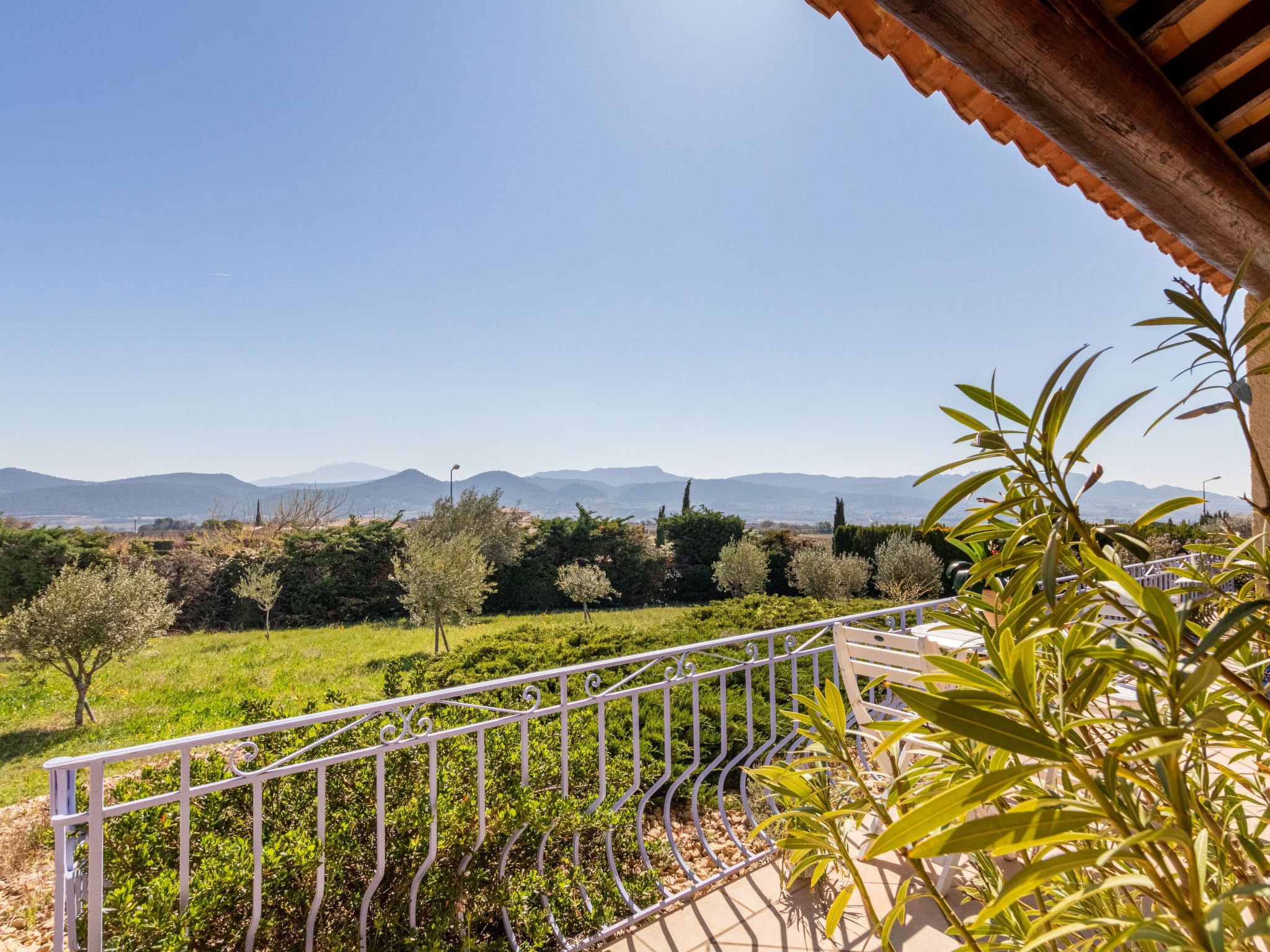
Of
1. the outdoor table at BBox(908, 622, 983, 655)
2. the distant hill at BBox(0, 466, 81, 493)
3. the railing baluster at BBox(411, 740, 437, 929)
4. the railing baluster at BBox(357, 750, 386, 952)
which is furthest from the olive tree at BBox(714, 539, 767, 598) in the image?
the distant hill at BBox(0, 466, 81, 493)

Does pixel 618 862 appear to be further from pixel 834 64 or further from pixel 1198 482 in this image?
pixel 834 64

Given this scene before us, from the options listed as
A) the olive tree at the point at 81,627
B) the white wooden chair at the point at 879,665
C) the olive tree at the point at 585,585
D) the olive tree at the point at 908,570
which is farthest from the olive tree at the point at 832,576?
the olive tree at the point at 81,627

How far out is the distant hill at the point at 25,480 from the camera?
87500mm

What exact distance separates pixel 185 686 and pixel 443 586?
4125mm

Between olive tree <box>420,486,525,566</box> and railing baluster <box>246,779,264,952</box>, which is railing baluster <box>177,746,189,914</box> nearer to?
railing baluster <box>246,779,264,952</box>

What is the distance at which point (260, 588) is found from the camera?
12883 millimetres

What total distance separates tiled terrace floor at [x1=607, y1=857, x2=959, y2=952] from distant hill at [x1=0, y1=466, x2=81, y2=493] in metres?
125

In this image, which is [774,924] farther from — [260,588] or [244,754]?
[260,588]

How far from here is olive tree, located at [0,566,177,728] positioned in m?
7.30

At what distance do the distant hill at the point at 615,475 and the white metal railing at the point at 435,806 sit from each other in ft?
500

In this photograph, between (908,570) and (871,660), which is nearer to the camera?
(871,660)

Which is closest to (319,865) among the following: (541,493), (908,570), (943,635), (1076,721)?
(1076,721)

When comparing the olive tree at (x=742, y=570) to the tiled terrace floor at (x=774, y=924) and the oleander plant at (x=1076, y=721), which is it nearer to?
the tiled terrace floor at (x=774, y=924)

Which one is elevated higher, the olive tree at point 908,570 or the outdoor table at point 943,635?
the outdoor table at point 943,635
